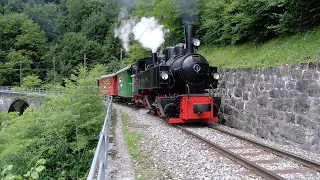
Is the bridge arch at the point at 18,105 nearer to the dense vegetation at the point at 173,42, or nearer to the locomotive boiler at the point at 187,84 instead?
the dense vegetation at the point at 173,42

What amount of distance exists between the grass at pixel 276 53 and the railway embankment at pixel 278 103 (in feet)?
Result: 1.33

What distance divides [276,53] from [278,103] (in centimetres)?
250

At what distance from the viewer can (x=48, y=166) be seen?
12414 millimetres

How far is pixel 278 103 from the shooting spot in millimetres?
10016

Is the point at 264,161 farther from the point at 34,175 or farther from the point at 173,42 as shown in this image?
the point at 173,42

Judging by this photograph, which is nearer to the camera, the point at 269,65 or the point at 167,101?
the point at 269,65

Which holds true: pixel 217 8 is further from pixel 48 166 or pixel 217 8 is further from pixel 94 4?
pixel 94 4

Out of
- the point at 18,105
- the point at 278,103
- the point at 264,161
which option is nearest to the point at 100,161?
the point at 264,161

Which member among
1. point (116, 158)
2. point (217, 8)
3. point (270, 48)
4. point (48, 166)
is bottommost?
point (48, 166)

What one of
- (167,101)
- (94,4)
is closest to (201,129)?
(167,101)

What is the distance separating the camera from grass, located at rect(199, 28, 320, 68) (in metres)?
10.1

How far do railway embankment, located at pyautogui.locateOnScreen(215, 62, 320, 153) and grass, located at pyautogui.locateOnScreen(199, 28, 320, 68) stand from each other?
41 cm

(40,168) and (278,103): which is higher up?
(278,103)

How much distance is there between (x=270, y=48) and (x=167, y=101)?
14.7ft
